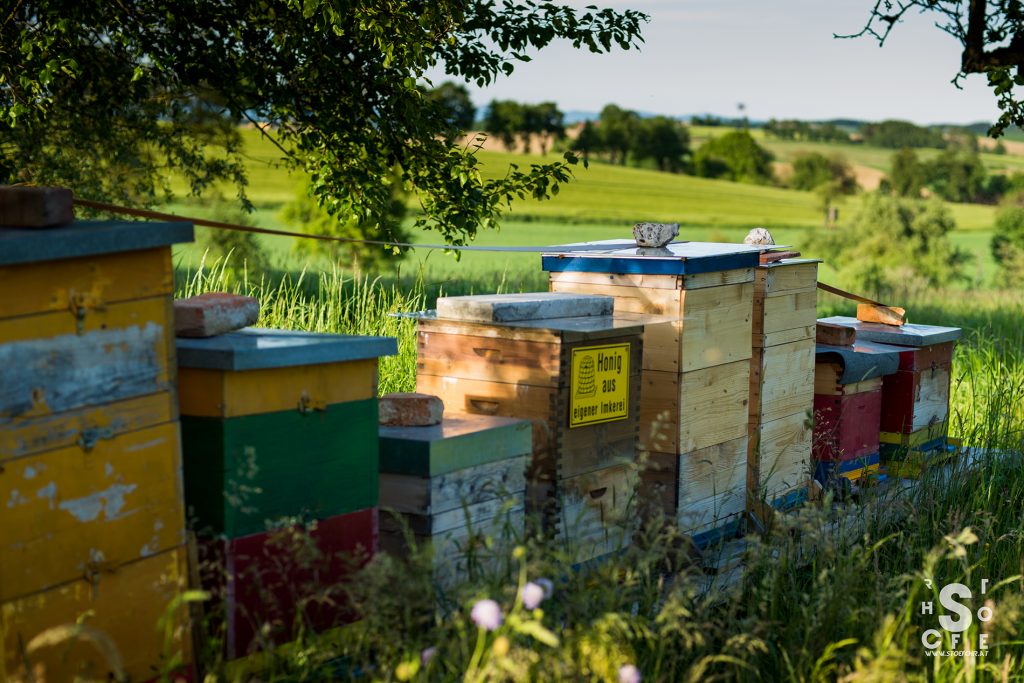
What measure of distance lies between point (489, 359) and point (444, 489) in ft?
2.22

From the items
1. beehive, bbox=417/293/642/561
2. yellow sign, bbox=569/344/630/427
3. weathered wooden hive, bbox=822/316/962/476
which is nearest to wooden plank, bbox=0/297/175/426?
beehive, bbox=417/293/642/561

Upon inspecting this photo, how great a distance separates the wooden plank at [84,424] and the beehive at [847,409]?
125 inches

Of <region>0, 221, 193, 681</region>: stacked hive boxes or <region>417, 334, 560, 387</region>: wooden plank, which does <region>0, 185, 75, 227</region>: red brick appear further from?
<region>417, 334, 560, 387</region>: wooden plank

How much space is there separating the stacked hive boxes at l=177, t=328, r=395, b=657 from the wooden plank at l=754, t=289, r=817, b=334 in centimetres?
206

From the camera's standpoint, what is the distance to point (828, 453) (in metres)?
5.01

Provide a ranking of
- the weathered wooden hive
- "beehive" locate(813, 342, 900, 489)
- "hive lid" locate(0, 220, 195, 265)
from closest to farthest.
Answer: "hive lid" locate(0, 220, 195, 265) → "beehive" locate(813, 342, 900, 489) → the weathered wooden hive

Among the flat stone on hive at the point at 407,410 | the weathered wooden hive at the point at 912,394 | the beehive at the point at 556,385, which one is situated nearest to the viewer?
the flat stone on hive at the point at 407,410

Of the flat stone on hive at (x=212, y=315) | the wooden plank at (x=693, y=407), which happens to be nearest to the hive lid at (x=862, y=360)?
the wooden plank at (x=693, y=407)

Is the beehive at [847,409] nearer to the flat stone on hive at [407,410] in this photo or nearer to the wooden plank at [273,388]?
the flat stone on hive at [407,410]

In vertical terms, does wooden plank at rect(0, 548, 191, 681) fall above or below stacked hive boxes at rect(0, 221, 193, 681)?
below

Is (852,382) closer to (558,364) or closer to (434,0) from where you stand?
(558,364)

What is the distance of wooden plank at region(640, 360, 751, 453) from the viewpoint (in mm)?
4047

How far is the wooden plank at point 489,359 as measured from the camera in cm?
358

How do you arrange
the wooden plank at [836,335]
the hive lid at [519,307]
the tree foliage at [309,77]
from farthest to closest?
A: the tree foliage at [309,77], the wooden plank at [836,335], the hive lid at [519,307]
